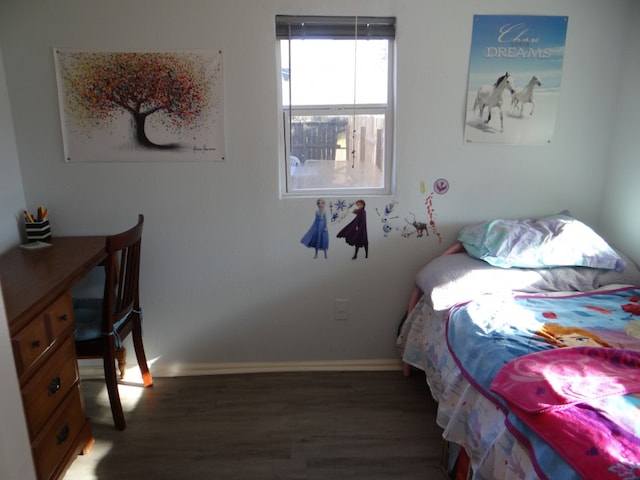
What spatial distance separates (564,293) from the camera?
6.63ft

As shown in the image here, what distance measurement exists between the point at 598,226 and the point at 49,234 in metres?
2.97

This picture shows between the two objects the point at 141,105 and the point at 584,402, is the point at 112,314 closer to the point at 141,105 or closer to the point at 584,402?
the point at 141,105

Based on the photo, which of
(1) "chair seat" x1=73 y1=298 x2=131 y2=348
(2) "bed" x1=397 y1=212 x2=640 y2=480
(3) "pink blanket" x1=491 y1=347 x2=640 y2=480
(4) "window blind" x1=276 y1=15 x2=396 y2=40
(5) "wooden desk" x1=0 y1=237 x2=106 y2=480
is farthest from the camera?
(4) "window blind" x1=276 y1=15 x2=396 y2=40

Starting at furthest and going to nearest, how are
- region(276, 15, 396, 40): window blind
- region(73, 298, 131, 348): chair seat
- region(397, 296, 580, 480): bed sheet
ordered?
region(276, 15, 396, 40): window blind, region(73, 298, 131, 348): chair seat, region(397, 296, 580, 480): bed sheet

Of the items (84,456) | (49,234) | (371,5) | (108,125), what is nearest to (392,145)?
(371,5)

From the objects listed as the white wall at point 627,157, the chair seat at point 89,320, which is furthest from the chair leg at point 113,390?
the white wall at point 627,157

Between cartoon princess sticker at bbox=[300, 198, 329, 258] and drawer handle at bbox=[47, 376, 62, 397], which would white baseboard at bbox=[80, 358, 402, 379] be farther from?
drawer handle at bbox=[47, 376, 62, 397]

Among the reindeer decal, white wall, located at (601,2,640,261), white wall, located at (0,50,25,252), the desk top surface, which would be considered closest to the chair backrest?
the desk top surface

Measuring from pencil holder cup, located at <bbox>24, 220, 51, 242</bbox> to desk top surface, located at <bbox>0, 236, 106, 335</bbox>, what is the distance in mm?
55

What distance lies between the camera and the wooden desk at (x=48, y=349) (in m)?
1.42

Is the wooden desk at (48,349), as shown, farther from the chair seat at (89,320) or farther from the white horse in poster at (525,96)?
the white horse in poster at (525,96)

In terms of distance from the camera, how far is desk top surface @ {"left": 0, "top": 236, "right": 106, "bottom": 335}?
1.43m

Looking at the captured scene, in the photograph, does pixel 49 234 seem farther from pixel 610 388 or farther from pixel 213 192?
pixel 610 388

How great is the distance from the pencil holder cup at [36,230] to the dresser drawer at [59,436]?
81 centimetres
